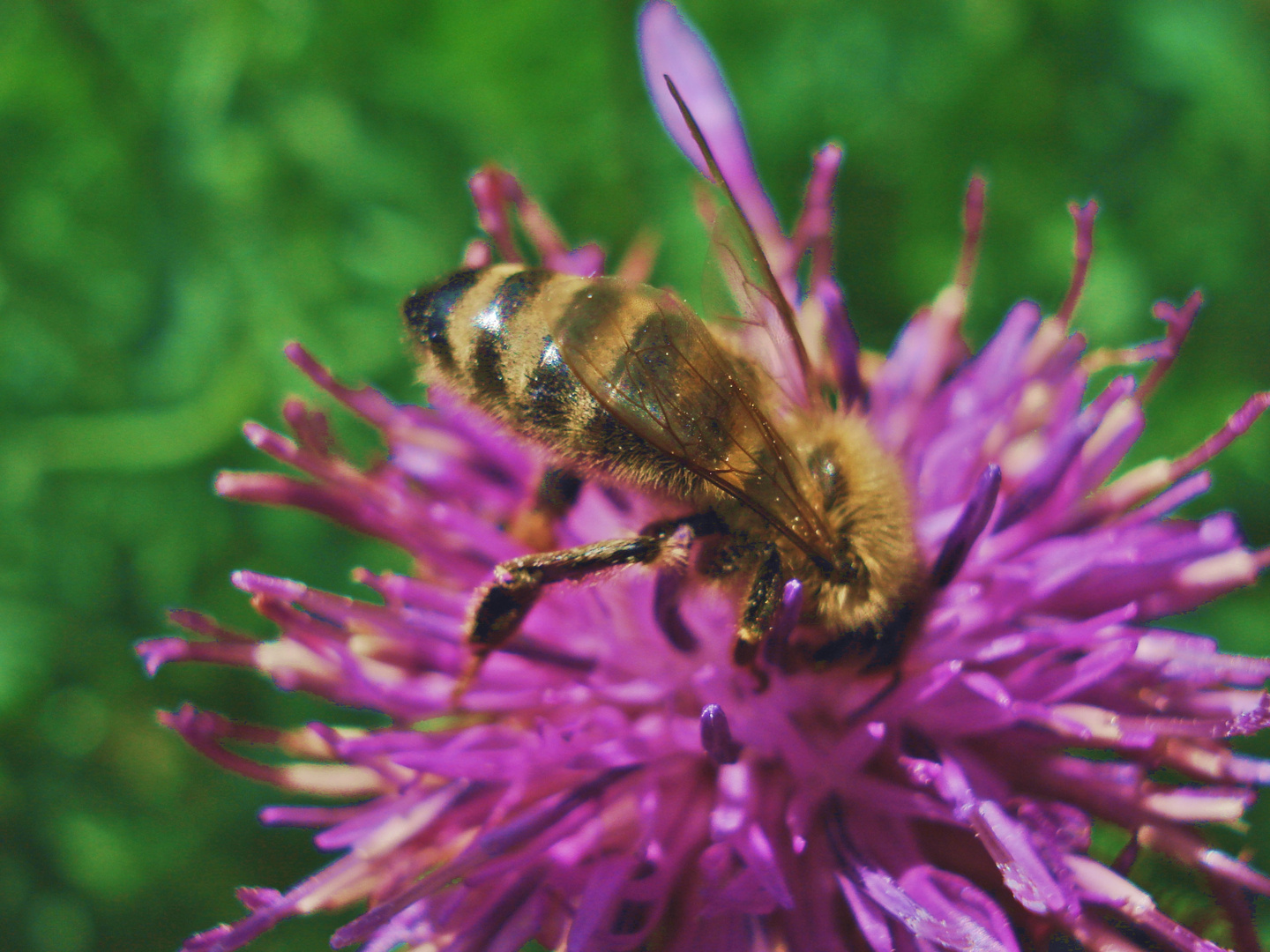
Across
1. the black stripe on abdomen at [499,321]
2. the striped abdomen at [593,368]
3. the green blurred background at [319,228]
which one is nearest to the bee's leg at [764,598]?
the striped abdomen at [593,368]

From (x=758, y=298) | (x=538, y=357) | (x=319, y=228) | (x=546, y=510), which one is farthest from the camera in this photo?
(x=319, y=228)

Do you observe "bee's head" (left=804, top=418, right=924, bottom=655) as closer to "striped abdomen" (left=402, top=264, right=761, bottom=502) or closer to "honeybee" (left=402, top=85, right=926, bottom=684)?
"honeybee" (left=402, top=85, right=926, bottom=684)

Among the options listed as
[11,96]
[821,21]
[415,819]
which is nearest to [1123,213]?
[821,21]

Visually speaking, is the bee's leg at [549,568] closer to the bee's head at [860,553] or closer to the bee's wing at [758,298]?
the bee's head at [860,553]

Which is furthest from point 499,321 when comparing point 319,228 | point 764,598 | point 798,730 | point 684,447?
point 319,228

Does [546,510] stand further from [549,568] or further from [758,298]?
[758,298]

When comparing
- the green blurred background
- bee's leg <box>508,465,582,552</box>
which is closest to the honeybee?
bee's leg <box>508,465,582,552</box>

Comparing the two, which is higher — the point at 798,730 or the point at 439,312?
the point at 439,312
